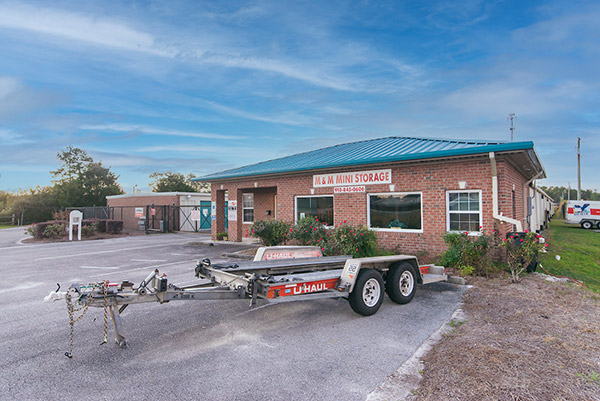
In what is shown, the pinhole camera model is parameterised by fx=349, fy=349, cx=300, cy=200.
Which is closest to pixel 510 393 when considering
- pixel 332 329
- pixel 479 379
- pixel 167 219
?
pixel 479 379

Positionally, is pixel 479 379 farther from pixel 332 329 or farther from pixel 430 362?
pixel 332 329

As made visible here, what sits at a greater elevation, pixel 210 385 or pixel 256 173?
pixel 256 173

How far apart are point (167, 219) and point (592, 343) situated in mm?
27890

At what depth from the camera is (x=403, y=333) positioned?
505 centimetres

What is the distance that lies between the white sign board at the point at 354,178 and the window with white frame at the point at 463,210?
2.01 meters

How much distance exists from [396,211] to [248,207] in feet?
31.1

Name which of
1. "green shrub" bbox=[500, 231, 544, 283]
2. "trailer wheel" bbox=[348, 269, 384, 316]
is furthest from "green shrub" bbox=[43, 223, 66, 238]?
"green shrub" bbox=[500, 231, 544, 283]

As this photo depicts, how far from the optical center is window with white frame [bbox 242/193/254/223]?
18.5 metres

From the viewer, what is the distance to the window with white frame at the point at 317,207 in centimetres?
1309

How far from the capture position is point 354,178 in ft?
39.7

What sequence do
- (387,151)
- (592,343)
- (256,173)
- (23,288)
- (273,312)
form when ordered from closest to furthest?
(592,343) → (273,312) → (23,288) → (387,151) → (256,173)

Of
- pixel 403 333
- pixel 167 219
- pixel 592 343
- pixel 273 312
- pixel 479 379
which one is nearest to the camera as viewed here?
pixel 479 379

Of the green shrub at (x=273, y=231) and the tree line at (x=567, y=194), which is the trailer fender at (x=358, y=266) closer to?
the green shrub at (x=273, y=231)

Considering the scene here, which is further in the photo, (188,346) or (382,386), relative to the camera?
(188,346)
